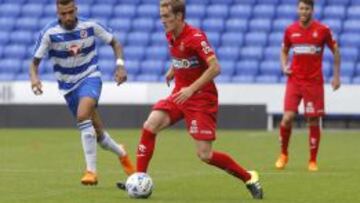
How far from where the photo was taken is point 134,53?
2784 cm

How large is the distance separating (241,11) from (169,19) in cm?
1849

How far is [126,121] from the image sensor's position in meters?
24.7

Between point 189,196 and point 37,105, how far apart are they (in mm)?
15194

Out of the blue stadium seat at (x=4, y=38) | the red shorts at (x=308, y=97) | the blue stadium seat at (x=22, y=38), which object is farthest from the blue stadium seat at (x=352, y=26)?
the red shorts at (x=308, y=97)

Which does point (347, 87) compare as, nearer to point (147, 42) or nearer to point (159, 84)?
point (159, 84)

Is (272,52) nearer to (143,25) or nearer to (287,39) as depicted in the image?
(143,25)

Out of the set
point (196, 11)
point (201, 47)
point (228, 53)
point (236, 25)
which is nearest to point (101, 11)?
point (196, 11)

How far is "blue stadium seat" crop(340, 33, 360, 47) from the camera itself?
2656cm

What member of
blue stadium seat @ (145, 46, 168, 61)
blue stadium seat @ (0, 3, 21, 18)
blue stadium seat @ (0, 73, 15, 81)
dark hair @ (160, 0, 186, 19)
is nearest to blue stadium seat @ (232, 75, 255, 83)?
blue stadium seat @ (145, 46, 168, 61)

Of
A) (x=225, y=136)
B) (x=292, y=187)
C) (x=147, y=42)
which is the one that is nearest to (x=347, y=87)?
(x=225, y=136)

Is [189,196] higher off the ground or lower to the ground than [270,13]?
higher

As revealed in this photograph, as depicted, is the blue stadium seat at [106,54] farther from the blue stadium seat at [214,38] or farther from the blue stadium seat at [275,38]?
the blue stadium seat at [275,38]

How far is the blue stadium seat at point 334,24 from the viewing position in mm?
26984

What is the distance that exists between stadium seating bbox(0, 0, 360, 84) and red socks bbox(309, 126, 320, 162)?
11.3 meters
